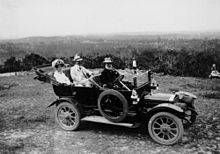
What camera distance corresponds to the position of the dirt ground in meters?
5.66

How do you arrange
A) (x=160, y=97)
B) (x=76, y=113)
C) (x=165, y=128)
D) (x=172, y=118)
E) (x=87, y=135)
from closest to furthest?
1. (x=172, y=118)
2. (x=165, y=128)
3. (x=160, y=97)
4. (x=87, y=135)
5. (x=76, y=113)

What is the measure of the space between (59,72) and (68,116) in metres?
1.20

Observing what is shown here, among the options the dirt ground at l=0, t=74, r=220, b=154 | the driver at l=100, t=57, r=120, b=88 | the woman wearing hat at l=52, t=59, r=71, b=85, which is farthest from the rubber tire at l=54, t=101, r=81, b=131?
the driver at l=100, t=57, r=120, b=88

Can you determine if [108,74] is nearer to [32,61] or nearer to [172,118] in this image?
[172,118]

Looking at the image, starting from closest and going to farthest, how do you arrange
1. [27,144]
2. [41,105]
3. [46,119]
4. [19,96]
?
[27,144] → [46,119] → [41,105] → [19,96]

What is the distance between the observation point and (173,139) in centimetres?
563

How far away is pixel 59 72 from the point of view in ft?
23.6

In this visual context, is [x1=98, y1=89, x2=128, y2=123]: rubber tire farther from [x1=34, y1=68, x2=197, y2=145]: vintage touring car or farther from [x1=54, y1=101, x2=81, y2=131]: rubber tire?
[x1=54, y1=101, x2=81, y2=131]: rubber tire

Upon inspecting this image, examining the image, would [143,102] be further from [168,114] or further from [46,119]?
[46,119]

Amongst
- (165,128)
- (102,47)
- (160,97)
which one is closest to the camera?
(165,128)

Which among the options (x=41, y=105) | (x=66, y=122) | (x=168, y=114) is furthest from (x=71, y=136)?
(x=41, y=105)

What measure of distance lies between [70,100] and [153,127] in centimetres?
212

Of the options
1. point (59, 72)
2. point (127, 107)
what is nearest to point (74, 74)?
point (59, 72)

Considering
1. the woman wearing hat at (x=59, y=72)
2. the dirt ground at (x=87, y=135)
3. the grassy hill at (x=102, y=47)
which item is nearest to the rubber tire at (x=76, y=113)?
the dirt ground at (x=87, y=135)
